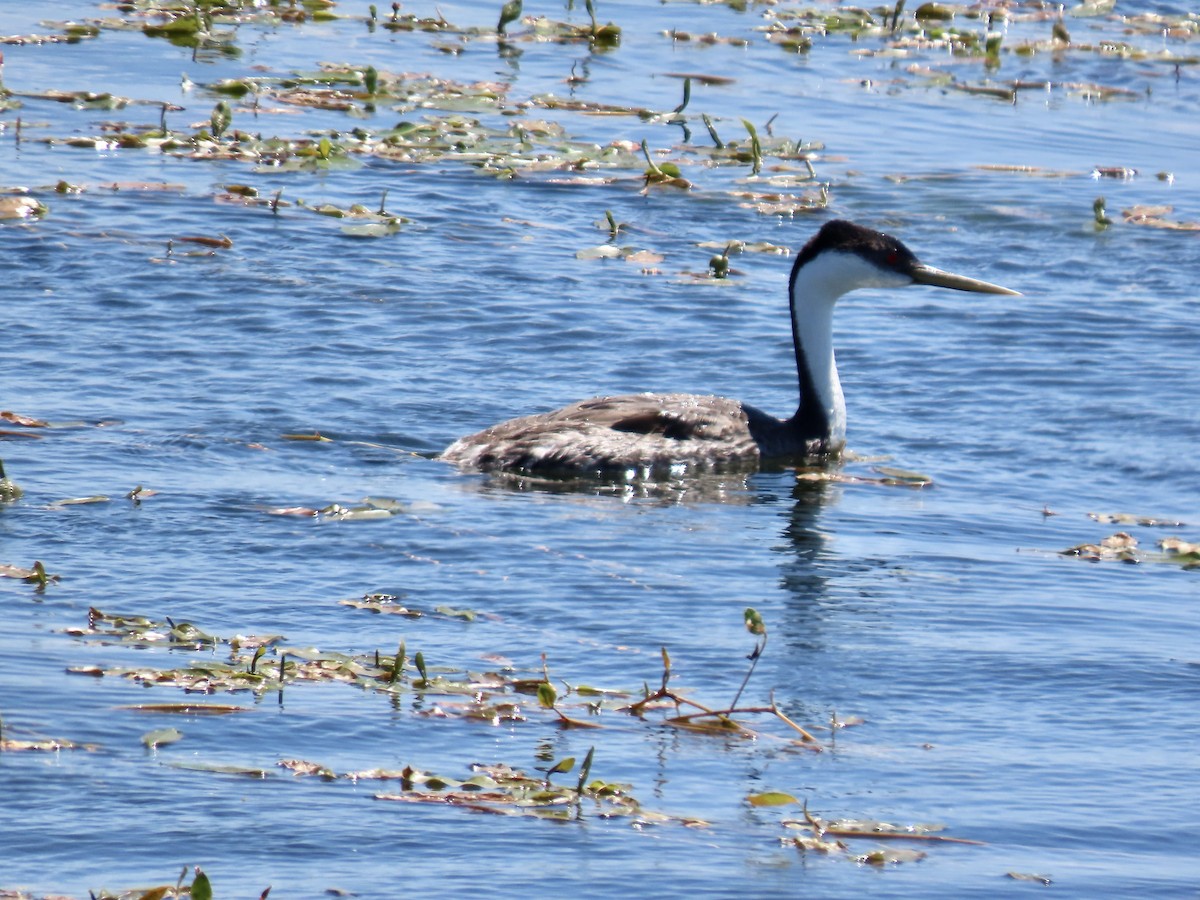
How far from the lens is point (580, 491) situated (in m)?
11.5

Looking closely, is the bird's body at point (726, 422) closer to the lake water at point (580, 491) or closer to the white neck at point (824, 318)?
the white neck at point (824, 318)

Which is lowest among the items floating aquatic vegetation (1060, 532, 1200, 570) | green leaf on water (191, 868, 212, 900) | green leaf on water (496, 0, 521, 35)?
floating aquatic vegetation (1060, 532, 1200, 570)

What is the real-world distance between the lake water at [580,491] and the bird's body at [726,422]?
0.27 meters

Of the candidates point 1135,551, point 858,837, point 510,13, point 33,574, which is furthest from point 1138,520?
point 510,13

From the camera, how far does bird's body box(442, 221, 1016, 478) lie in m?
11.6

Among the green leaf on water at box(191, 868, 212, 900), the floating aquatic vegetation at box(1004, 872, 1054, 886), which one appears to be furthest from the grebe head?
the green leaf on water at box(191, 868, 212, 900)

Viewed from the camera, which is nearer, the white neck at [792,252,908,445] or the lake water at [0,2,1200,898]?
the lake water at [0,2,1200,898]

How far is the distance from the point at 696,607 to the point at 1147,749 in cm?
216

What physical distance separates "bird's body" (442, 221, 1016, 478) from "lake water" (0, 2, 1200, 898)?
0.27 m

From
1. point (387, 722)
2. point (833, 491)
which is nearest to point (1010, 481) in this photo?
point (833, 491)

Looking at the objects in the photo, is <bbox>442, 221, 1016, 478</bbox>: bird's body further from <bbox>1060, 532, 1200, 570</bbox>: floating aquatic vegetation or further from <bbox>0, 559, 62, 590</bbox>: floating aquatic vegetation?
<bbox>0, 559, 62, 590</bbox>: floating aquatic vegetation

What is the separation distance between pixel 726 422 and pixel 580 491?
44.6 inches

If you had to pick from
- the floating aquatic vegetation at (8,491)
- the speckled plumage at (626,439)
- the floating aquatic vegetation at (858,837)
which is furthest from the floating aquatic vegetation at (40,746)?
the speckled plumage at (626,439)

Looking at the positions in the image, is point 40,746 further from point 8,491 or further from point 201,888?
point 8,491
